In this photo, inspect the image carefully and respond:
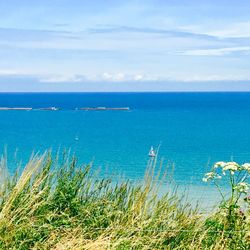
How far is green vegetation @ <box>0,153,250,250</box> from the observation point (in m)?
5.14

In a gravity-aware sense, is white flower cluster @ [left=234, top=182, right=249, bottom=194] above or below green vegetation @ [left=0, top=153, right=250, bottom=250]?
above

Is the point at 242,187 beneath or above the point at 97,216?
above

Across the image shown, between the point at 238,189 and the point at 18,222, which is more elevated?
the point at 238,189

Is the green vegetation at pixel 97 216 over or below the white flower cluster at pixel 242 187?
below

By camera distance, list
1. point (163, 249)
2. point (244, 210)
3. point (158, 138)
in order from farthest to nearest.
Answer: point (158, 138), point (244, 210), point (163, 249)

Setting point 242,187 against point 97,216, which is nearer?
point 242,187

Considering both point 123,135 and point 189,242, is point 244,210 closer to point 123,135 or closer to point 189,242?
point 189,242

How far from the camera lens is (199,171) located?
28062mm

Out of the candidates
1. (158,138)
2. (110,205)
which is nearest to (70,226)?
(110,205)

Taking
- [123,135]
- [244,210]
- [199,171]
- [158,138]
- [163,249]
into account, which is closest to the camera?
[163,249]

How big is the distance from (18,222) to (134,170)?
76.9 feet

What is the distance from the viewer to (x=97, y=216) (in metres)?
5.67

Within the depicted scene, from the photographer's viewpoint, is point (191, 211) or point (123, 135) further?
point (123, 135)

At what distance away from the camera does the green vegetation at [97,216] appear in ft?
16.9
